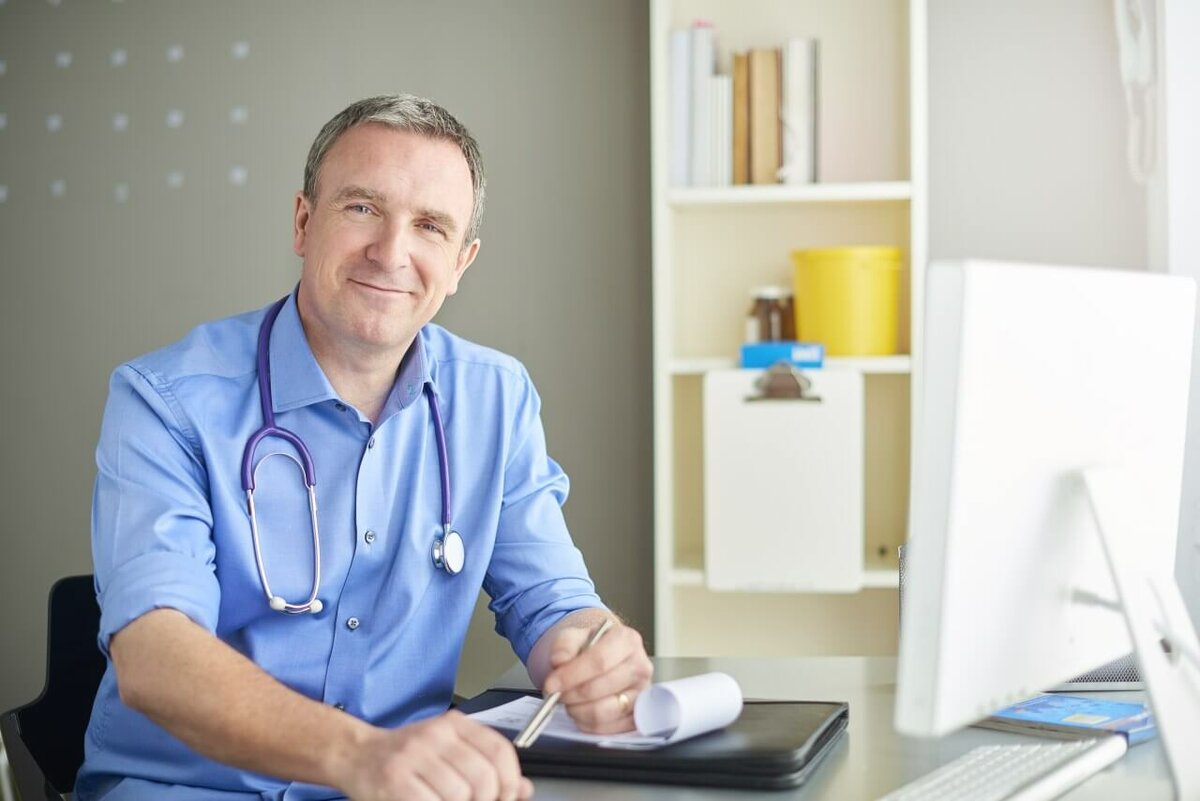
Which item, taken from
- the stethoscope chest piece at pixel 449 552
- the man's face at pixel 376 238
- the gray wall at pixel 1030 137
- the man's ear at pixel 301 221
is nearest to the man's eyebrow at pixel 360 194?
the man's face at pixel 376 238

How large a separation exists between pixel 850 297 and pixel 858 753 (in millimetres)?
1486

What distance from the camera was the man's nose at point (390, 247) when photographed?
5.29 feet

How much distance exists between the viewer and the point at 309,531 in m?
1.52

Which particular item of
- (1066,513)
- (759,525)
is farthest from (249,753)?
(759,525)

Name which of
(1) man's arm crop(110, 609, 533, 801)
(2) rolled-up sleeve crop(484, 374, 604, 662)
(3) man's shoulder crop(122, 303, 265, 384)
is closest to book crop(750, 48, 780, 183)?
(2) rolled-up sleeve crop(484, 374, 604, 662)

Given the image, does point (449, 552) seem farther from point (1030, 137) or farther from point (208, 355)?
point (1030, 137)

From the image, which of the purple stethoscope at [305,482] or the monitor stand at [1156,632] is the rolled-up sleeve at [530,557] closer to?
the purple stethoscope at [305,482]

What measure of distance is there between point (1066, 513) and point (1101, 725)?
0.39 m

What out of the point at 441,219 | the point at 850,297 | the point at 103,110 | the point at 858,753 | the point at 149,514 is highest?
the point at 103,110

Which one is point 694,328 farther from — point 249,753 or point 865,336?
point 249,753

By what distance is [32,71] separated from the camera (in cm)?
321

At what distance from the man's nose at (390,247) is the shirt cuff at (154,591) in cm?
46

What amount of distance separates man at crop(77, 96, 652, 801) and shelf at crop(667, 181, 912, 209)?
2.98 feet

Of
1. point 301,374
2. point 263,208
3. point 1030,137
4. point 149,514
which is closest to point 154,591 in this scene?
point 149,514
